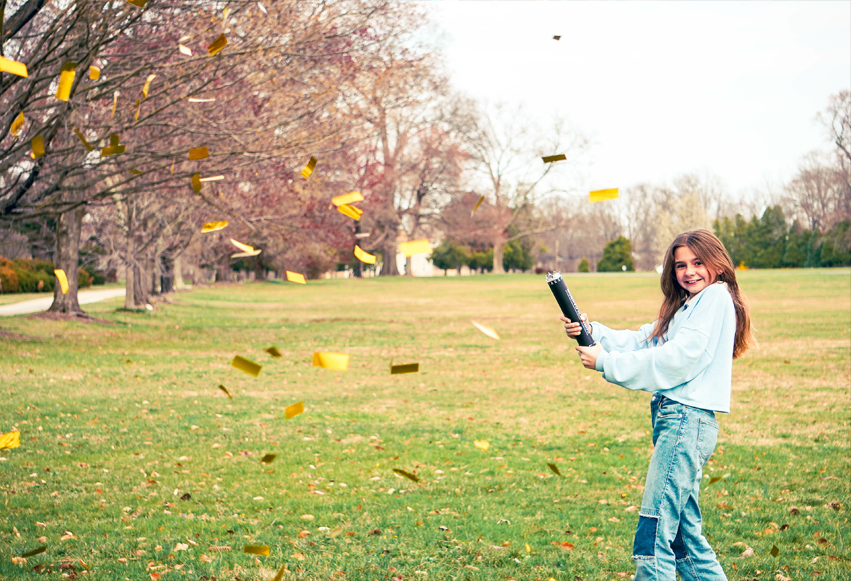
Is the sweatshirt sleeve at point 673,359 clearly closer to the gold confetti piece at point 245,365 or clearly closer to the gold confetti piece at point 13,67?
the gold confetti piece at point 245,365

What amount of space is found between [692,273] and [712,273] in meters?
0.08

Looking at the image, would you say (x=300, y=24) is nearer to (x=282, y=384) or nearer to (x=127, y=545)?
(x=282, y=384)

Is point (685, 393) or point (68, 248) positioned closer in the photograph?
point (685, 393)

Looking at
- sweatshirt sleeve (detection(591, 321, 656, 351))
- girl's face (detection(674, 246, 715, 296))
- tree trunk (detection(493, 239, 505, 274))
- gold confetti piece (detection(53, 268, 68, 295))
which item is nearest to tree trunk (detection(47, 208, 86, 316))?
gold confetti piece (detection(53, 268, 68, 295))

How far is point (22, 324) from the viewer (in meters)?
15.7

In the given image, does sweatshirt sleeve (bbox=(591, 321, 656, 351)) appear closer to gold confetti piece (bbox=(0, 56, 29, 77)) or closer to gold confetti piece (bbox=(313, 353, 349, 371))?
gold confetti piece (bbox=(313, 353, 349, 371))

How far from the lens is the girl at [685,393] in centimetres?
288

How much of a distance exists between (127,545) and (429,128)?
1776 inches

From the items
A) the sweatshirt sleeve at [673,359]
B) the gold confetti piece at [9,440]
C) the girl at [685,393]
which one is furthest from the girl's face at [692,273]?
the gold confetti piece at [9,440]

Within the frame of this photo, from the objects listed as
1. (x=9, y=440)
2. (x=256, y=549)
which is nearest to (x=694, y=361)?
(x=256, y=549)

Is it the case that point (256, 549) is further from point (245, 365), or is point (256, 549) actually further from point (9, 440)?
point (9, 440)

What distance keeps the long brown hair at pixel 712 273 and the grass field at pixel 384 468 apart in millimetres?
1462

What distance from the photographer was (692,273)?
10.2ft

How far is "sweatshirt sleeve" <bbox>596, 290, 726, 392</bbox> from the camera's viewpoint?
2893mm
